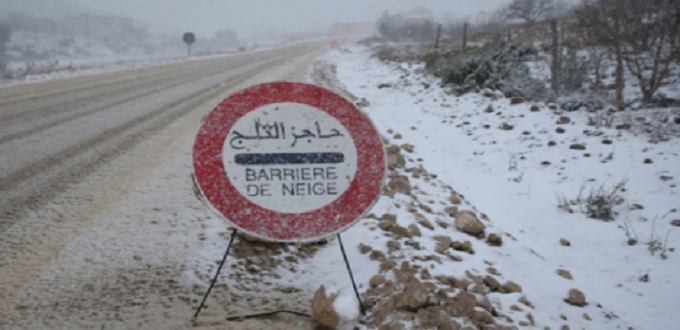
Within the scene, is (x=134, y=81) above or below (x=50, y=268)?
above

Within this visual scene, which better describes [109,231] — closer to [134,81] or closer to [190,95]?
[190,95]

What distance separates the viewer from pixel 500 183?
4.64m

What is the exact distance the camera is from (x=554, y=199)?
4180 millimetres

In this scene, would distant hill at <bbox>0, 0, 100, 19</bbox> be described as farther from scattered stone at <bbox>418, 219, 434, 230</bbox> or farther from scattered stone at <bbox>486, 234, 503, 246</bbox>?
scattered stone at <bbox>486, 234, 503, 246</bbox>

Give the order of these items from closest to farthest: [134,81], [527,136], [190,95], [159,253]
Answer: [159,253]
[527,136]
[190,95]
[134,81]

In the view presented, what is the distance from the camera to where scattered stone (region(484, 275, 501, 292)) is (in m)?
2.15

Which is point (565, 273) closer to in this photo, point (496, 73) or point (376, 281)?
point (376, 281)

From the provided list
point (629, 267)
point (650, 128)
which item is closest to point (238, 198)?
point (629, 267)

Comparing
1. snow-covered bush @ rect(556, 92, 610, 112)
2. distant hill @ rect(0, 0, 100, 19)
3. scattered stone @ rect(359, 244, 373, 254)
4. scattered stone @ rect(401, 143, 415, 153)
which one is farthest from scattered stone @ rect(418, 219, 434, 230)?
distant hill @ rect(0, 0, 100, 19)

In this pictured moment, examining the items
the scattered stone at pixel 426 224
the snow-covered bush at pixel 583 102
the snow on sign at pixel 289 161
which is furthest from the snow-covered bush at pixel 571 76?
the snow on sign at pixel 289 161

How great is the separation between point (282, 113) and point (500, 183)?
12.2 feet

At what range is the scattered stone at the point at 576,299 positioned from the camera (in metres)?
2.21

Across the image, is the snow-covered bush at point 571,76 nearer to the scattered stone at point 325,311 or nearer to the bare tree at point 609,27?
the bare tree at point 609,27

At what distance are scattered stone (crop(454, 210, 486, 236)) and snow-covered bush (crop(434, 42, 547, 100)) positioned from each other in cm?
495
